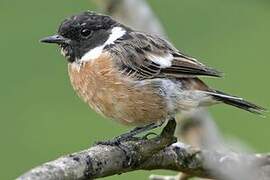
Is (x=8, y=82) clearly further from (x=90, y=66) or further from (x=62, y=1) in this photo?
(x=90, y=66)

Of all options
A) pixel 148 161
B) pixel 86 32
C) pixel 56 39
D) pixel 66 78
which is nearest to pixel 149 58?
pixel 86 32

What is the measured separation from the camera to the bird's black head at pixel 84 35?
5.94m

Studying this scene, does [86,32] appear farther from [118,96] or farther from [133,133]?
[133,133]

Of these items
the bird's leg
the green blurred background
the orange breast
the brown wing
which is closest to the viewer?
the bird's leg

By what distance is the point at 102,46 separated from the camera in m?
6.07

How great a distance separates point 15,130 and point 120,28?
130 inches

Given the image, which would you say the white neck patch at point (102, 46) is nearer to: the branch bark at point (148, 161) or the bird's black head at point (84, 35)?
the bird's black head at point (84, 35)

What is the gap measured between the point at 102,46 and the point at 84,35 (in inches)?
5.1

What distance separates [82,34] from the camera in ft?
19.8

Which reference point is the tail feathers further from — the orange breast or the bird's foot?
the bird's foot

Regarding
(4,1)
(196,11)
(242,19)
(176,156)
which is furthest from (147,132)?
(4,1)

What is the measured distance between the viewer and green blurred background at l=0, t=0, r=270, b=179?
28.9ft

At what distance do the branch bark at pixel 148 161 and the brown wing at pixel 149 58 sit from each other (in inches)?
27.2

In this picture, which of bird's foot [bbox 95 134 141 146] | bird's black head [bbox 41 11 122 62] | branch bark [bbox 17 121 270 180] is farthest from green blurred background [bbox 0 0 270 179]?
branch bark [bbox 17 121 270 180]
